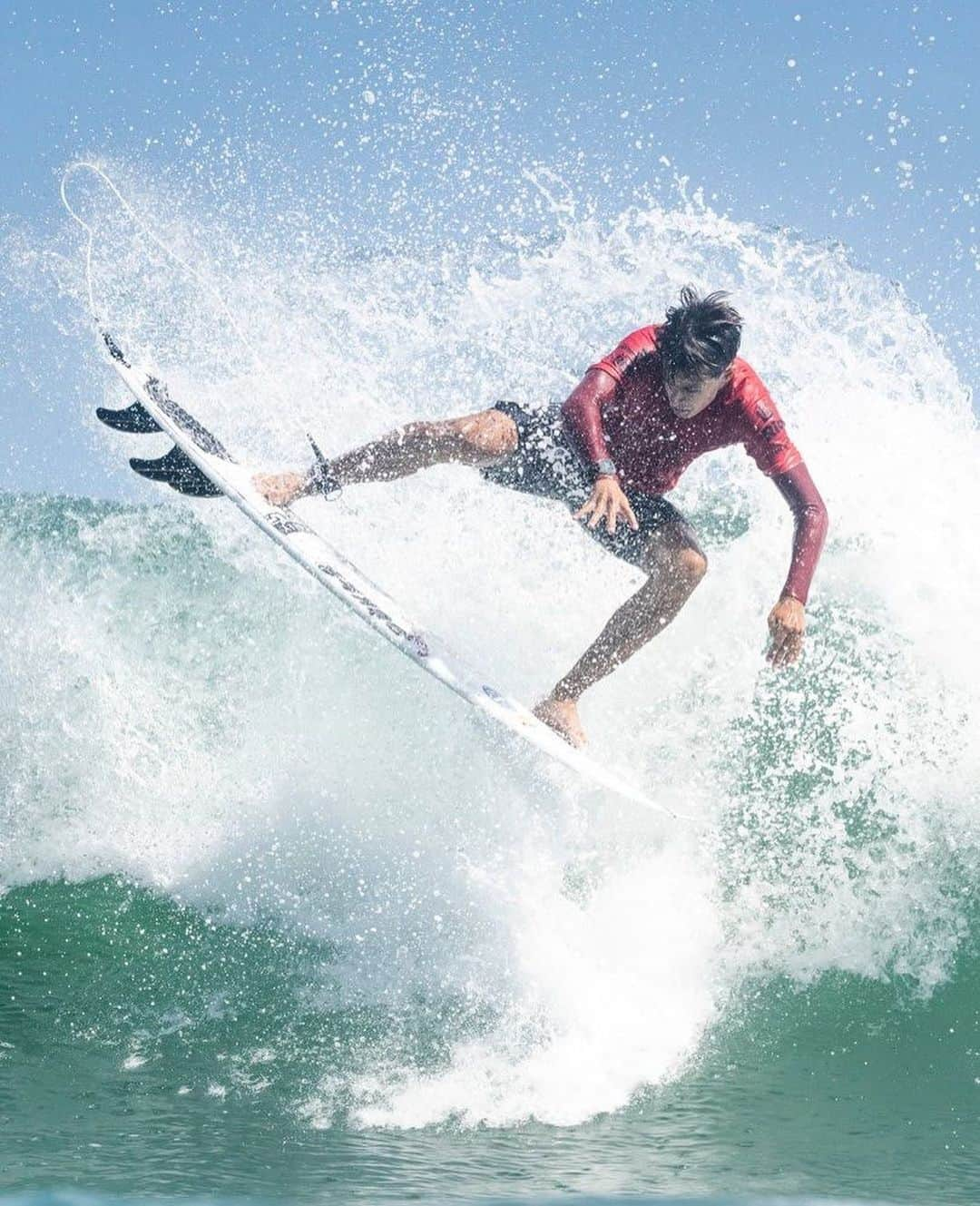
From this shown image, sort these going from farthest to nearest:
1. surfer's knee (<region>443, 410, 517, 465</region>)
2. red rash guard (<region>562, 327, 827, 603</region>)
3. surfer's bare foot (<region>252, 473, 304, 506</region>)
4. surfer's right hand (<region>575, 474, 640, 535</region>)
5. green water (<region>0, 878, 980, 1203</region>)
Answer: surfer's bare foot (<region>252, 473, 304, 506</region>), surfer's knee (<region>443, 410, 517, 465</region>), red rash guard (<region>562, 327, 827, 603</region>), surfer's right hand (<region>575, 474, 640, 535</region>), green water (<region>0, 878, 980, 1203</region>)

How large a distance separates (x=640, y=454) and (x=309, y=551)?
5.17 feet

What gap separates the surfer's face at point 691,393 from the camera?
4910 millimetres

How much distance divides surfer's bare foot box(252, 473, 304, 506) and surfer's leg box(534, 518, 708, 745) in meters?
1.56

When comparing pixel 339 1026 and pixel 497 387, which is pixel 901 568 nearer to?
pixel 497 387

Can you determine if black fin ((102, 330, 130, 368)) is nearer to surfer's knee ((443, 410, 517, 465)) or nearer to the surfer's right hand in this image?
surfer's knee ((443, 410, 517, 465))

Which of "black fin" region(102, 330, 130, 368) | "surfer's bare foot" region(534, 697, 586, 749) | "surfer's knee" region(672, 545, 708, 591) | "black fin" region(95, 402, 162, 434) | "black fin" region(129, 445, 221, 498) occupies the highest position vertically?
"black fin" region(102, 330, 130, 368)

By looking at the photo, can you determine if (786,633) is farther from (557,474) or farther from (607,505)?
(557,474)

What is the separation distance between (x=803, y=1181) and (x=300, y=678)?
4920 mm

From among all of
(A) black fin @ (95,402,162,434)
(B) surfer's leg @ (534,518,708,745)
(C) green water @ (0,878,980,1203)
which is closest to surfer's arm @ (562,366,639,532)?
(B) surfer's leg @ (534,518,708,745)

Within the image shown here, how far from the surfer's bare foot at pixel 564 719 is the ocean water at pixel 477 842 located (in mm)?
290

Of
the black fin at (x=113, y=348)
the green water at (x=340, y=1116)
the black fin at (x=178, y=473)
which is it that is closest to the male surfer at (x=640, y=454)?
the black fin at (x=178, y=473)

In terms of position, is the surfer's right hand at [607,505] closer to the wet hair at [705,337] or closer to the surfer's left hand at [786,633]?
the wet hair at [705,337]

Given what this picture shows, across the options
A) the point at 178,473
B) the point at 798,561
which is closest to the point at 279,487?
the point at 178,473

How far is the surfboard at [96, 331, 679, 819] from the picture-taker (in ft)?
17.3
